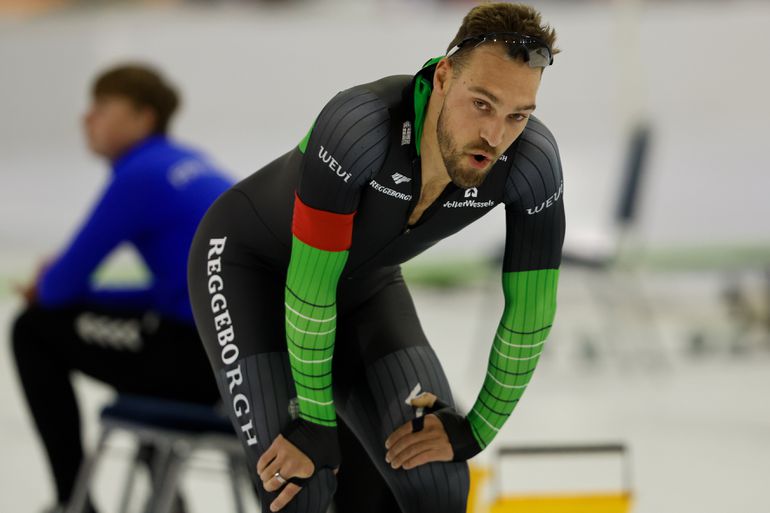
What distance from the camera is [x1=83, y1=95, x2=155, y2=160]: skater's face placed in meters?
3.31

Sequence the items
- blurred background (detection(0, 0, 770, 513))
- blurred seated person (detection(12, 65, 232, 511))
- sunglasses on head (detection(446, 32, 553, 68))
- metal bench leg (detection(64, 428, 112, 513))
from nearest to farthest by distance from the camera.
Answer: sunglasses on head (detection(446, 32, 553, 68)), metal bench leg (detection(64, 428, 112, 513)), blurred seated person (detection(12, 65, 232, 511)), blurred background (detection(0, 0, 770, 513))

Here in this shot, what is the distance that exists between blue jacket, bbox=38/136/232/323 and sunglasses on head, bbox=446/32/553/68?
142cm

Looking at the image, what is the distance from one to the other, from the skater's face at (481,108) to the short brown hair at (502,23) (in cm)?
3

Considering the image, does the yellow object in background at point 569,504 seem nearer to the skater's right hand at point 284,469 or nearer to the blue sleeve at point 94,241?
the skater's right hand at point 284,469

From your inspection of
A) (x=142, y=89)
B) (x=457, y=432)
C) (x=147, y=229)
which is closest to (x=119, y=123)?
(x=142, y=89)

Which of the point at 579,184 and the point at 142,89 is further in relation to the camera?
the point at 579,184

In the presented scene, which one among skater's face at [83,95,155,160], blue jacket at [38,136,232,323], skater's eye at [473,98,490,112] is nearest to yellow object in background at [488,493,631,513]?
blue jacket at [38,136,232,323]

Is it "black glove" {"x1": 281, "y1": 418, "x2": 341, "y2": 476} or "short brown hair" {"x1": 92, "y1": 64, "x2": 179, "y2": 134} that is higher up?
"short brown hair" {"x1": 92, "y1": 64, "x2": 179, "y2": 134}

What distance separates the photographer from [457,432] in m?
2.18

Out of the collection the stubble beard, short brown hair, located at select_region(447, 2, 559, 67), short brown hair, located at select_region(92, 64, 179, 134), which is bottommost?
the stubble beard

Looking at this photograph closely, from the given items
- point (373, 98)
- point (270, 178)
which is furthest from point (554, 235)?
point (270, 178)

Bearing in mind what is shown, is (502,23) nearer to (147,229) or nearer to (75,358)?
(147,229)

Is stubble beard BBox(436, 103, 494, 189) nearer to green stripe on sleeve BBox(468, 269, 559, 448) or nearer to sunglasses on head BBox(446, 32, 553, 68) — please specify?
sunglasses on head BBox(446, 32, 553, 68)

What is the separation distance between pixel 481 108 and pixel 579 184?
24.2 feet
